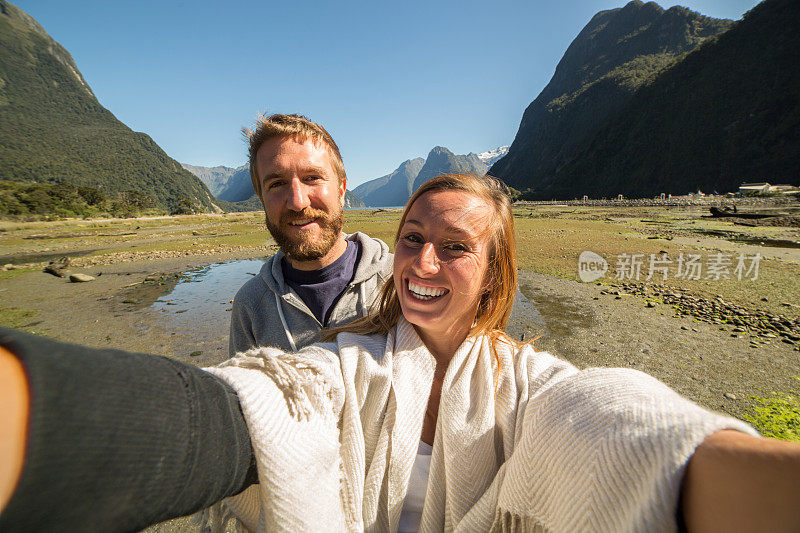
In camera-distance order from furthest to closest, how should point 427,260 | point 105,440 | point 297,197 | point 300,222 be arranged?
point 300,222
point 297,197
point 427,260
point 105,440

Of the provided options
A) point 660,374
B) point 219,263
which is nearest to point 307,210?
point 660,374

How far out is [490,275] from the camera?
2.27 meters

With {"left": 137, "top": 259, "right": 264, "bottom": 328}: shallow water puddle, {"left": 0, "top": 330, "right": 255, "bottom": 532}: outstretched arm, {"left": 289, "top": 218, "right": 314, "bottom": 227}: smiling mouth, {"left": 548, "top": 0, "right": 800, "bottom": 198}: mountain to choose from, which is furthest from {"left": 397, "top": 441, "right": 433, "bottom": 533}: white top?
{"left": 548, "top": 0, "right": 800, "bottom": 198}: mountain

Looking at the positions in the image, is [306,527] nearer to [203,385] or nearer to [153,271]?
[203,385]

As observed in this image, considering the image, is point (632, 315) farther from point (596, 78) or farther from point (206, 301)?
point (596, 78)

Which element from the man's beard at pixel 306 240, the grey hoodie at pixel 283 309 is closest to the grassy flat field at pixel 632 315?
the grey hoodie at pixel 283 309

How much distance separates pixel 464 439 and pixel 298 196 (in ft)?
7.38

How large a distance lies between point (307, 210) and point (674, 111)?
112924 millimetres

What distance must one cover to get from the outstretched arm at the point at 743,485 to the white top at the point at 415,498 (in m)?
1.22

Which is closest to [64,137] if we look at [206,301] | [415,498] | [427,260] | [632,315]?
[206,301]

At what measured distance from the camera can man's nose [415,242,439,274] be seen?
1.94 m

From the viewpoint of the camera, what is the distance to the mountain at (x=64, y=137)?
10338cm

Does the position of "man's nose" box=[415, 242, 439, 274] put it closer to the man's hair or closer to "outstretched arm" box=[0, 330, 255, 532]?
"outstretched arm" box=[0, 330, 255, 532]

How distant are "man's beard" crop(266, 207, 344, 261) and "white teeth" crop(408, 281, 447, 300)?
1203 millimetres
